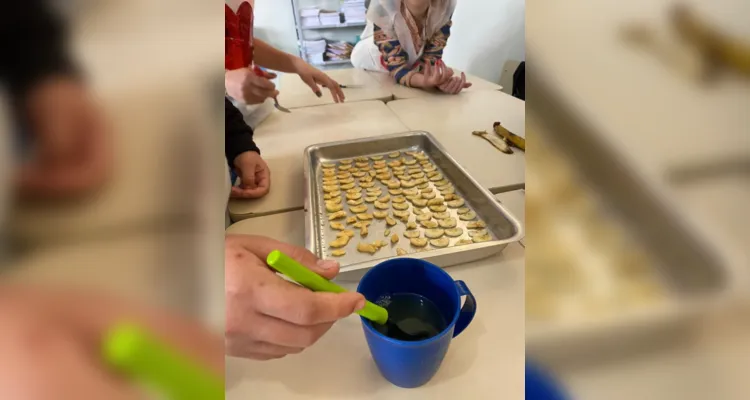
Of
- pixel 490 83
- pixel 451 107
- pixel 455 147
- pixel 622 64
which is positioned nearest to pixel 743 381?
pixel 622 64

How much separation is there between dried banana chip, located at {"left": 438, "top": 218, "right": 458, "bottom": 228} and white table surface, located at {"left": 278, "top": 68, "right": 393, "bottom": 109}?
0.52 meters

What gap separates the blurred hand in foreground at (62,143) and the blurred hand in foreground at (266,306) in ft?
0.53

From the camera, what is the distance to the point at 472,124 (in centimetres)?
82

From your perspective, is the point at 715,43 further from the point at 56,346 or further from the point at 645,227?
the point at 56,346

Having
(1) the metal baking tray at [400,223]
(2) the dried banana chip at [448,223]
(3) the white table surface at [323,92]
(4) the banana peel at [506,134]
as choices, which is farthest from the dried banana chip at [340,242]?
(3) the white table surface at [323,92]

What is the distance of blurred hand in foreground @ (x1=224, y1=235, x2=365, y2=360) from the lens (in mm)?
253

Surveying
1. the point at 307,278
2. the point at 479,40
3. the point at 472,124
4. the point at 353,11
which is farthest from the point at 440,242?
the point at 353,11

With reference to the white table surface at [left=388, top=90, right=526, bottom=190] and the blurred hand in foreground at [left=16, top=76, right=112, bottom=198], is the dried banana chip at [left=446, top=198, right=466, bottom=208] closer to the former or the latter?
the white table surface at [left=388, top=90, right=526, bottom=190]

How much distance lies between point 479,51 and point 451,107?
28 centimetres

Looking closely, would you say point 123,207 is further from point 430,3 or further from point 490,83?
point 490,83

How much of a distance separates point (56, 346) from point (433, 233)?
1.53ft

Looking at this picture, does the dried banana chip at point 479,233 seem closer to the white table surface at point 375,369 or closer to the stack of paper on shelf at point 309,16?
the white table surface at point 375,369

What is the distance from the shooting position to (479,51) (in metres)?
1.11

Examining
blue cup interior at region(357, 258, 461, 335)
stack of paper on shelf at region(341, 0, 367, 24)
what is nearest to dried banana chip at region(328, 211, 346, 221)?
blue cup interior at region(357, 258, 461, 335)
